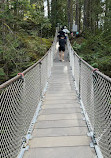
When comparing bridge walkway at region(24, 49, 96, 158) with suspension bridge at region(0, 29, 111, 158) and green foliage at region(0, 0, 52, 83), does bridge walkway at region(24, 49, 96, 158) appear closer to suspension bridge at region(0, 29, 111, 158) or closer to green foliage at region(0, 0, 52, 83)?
suspension bridge at region(0, 29, 111, 158)

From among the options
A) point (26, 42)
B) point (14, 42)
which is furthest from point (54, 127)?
point (26, 42)

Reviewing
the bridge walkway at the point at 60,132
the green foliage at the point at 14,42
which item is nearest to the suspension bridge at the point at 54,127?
the bridge walkway at the point at 60,132

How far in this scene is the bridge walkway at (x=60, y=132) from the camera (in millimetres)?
2328

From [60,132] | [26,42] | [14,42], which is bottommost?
[60,132]

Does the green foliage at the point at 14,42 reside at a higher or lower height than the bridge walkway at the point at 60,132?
higher

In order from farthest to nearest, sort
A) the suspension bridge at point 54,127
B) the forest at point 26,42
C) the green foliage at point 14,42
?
the forest at point 26,42 < the green foliage at point 14,42 < the suspension bridge at point 54,127

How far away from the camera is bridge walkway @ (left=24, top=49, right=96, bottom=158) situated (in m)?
2.33

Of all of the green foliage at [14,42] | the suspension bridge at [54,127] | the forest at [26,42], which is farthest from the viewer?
the forest at [26,42]

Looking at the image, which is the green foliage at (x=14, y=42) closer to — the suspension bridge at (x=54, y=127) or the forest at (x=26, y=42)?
the forest at (x=26, y=42)

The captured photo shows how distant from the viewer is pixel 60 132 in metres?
2.85

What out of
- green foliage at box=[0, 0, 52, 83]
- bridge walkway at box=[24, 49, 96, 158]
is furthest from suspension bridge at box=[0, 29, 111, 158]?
green foliage at box=[0, 0, 52, 83]

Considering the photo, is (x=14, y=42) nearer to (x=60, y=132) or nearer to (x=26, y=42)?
(x=26, y=42)

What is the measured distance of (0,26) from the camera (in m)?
7.39

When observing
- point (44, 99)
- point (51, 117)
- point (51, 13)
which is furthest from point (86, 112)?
point (51, 13)
